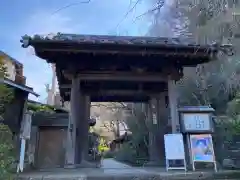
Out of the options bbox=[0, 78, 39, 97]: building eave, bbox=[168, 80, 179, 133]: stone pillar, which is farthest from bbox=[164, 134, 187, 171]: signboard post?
bbox=[0, 78, 39, 97]: building eave

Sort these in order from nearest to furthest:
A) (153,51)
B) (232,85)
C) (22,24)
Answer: (22,24)
(153,51)
(232,85)

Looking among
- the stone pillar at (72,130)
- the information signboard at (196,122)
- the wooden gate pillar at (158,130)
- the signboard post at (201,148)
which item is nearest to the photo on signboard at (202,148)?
the signboard post at (201,148)

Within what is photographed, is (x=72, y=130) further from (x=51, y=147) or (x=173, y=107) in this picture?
(x=173, y=107)

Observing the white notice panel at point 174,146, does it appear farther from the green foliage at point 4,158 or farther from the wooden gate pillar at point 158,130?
the green foliage at point 4,158

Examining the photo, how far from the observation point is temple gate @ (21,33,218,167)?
6.55 metres

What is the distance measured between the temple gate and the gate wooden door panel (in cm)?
66

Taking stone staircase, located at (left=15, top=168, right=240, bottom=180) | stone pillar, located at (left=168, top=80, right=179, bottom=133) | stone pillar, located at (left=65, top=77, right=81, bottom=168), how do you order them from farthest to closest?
stone pillar, located at (left=168, top=80, right=179, bottom=133) → stone pillar, located at (left=65, top=77, right=81, bottom=168) → stone staircase, located at (left=15, top=168, right=240, bottom=180)

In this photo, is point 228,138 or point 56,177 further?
point 228,138

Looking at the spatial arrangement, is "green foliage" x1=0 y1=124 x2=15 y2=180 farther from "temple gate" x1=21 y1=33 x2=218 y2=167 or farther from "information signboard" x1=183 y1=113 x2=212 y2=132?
"information signboard" x1=183 y1=113 x2=212 y2=132

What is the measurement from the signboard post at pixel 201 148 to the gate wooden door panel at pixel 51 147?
424cm

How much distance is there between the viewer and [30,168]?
305 inches

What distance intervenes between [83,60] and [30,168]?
356cm

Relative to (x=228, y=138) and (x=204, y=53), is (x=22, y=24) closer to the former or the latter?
(x=204, y=53)

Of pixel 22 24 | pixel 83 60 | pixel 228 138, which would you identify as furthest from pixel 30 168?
pixel 228 138
